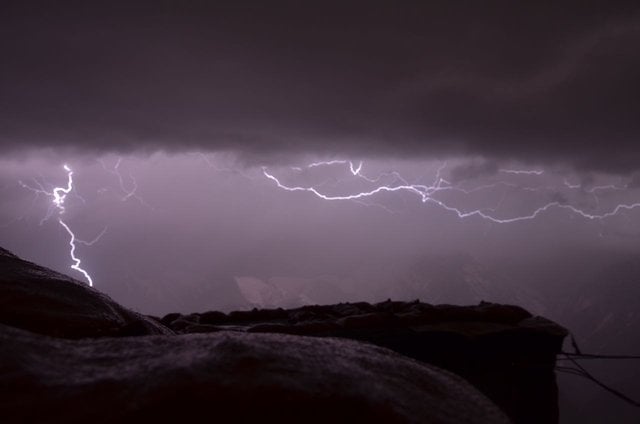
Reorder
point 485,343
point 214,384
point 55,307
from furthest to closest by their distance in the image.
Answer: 1. point 485,343
2. point 55,307
3. point 214,384

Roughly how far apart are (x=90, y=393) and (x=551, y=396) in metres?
7.39

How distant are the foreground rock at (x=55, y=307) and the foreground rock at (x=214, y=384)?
824 mm

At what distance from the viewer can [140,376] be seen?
1.66 metres

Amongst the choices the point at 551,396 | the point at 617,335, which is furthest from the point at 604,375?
the point at 551,396

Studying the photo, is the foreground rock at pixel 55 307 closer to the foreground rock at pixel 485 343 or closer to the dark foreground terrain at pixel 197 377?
the dark foreground terrain at pixel 197 377

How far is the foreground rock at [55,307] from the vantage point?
2.80 meters

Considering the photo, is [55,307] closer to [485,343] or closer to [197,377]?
[197,377]

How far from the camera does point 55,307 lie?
3010 mm

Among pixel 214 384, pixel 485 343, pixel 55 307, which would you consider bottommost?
pixel 485 343

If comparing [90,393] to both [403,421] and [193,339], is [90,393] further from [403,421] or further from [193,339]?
[403,421]

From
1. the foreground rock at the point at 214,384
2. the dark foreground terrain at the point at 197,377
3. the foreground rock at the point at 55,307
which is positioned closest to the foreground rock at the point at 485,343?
the foreground rock at the point at 55,307

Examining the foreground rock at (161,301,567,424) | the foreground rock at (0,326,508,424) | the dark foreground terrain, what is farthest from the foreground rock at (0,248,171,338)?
the foreground rock at (161,301,567,424)

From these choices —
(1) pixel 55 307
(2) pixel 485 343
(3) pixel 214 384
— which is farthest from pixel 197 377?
(2) pixel 485 343

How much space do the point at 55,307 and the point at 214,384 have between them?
6.47 feet
